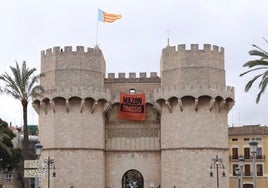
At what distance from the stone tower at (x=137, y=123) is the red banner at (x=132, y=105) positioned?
1.75 ft

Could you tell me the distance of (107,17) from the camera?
4400 cm

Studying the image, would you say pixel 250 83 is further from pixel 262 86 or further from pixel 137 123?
pixel 137 123

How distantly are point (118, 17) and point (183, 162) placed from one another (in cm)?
1286

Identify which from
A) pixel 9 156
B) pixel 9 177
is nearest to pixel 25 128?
pixel 9 156

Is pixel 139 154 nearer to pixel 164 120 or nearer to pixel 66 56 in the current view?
pixel 164 120

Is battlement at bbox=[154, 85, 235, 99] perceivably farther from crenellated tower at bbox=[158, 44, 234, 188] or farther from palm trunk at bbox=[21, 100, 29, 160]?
palm trunk at bbox=[21, 100, 29, 160]

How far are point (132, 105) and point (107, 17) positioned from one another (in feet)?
24.4

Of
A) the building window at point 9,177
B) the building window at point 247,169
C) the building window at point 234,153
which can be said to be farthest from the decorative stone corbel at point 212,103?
the building window at point 9,177

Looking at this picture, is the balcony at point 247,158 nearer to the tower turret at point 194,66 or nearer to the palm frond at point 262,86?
the tower turret at point 194,66

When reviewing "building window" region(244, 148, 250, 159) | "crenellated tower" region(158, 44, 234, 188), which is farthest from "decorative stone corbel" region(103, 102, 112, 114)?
"building window" region(244, 148, 250, 159)

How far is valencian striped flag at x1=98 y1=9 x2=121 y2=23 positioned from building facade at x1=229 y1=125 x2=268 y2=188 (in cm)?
2368

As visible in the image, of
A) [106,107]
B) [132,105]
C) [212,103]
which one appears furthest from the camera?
[132,105]

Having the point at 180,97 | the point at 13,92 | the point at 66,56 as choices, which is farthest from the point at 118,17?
the point at 13,92

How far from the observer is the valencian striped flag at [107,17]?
43875 millimetres
